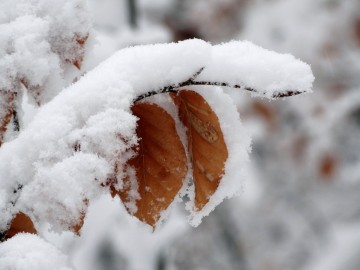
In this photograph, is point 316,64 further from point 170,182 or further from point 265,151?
point 170,182

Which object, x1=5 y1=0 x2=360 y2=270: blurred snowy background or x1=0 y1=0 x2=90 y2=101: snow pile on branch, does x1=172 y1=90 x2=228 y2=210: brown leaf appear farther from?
x1=5 y1=0 x2=360 y2=270: blurred snowy background

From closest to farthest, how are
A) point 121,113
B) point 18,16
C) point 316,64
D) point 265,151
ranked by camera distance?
1. point 121,113
2. point 18,16
3. point 316,64
4. point 265,151

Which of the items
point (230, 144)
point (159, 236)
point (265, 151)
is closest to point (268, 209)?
point (265, 151)

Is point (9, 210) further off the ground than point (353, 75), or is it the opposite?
point (9, 210)

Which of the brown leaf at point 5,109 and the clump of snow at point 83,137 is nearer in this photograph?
the clump of snow at point 83,137

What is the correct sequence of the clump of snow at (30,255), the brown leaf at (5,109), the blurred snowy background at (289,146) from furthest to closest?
the blurred snowy background at (289,146) < the brown leaf at (5,109) < the clump of snow at (30,255)

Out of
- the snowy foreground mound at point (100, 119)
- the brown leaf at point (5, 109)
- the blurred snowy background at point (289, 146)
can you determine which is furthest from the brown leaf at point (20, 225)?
the blurred snowy background at point (289, 146)

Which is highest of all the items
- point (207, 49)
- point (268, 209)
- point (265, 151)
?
point (207, 49)

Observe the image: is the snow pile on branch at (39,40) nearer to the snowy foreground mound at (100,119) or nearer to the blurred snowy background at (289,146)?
the snowy foreground mound at (100,119)
